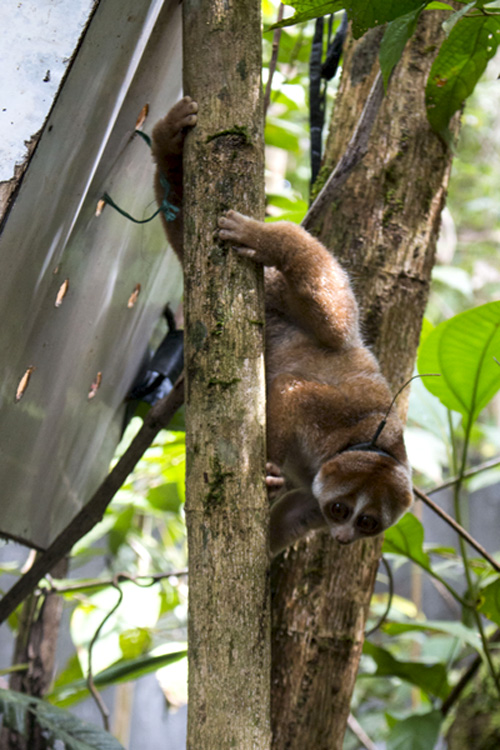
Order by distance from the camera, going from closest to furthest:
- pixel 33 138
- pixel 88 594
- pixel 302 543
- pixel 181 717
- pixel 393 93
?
pixel 33 138
pixel 302 543
pixel 393 93
pixel 88 594
pixel 181 717

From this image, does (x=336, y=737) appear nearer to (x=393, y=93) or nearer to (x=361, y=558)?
(x=361, y=558)

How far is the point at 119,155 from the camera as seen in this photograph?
5.84 feet

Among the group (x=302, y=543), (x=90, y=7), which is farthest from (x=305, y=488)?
(x=90, y=7)

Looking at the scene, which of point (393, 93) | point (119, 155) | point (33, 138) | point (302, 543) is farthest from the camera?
point (393, 93)

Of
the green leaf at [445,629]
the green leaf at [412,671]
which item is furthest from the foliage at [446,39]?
the green leaf at [412,671]

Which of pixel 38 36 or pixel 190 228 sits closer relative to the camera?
pixel 38 36

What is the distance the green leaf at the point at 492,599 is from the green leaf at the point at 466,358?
565mm

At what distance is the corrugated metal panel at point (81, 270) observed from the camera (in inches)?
52.6

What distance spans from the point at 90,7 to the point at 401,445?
138 centimetres

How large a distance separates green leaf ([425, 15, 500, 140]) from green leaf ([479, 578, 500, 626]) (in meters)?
1.49

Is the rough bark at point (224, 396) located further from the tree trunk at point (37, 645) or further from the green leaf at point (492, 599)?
the tree trunk at point (37, 645)

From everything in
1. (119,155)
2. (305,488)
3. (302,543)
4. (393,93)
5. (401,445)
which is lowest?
(302,543)

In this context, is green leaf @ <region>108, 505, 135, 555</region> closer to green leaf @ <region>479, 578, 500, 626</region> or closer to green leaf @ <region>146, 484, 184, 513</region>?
green leaf @ <region>146, 484, 184, 513</region>

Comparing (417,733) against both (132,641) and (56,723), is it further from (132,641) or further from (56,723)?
(56,723)
